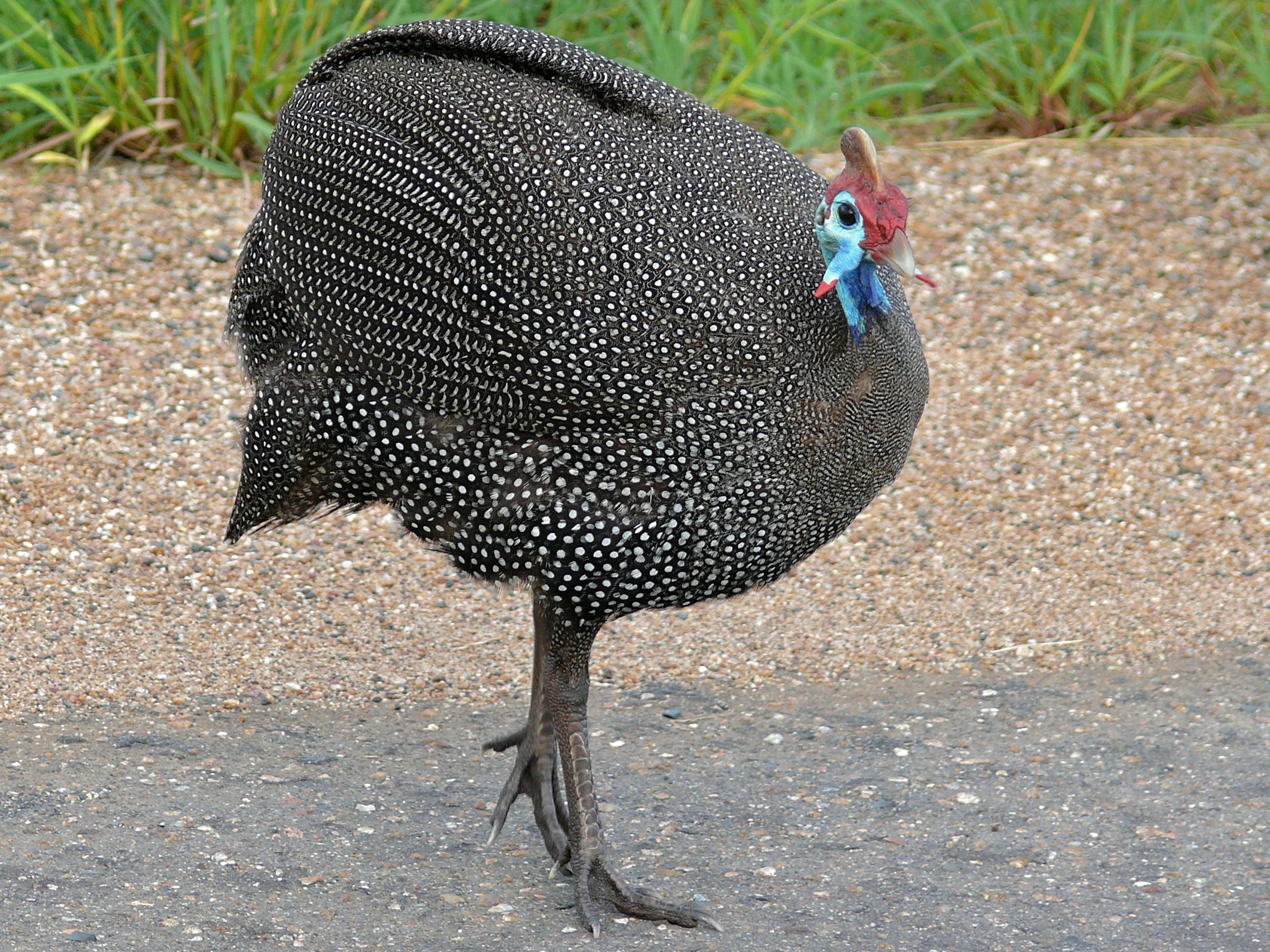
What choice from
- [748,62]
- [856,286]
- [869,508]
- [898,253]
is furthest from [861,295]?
[748,62]

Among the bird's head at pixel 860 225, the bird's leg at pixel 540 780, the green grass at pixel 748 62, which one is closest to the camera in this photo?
the bird's head at pixel 860 225

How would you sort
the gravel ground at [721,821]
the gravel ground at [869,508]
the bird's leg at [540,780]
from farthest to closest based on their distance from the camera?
the gravel ground at [869,508] < the bird's leg at [540,780] < the gravel ground at [721,821]

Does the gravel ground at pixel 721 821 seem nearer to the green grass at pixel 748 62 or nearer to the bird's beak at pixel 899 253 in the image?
the bird's beak at pixel 899 253

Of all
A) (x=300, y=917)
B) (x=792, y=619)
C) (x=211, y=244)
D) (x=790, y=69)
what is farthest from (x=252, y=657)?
(x=790, y=69)

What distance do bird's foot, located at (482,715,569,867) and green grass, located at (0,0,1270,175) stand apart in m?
3.11

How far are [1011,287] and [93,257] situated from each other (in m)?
3.37

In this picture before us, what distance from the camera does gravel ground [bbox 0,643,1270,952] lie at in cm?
317

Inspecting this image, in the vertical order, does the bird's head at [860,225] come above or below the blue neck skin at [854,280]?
above

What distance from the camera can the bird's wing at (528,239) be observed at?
2945 mm

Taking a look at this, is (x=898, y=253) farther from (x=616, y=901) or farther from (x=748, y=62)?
(x=748, y=62)

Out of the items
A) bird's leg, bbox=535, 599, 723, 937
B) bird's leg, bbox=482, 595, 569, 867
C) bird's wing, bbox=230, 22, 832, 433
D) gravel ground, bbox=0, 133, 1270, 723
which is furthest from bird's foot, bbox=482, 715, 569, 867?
bird's wing, bbox=230, 22, 832, 433

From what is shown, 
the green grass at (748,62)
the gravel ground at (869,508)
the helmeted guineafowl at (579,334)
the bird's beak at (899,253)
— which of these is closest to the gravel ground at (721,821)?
the gravel ground at (869,508)

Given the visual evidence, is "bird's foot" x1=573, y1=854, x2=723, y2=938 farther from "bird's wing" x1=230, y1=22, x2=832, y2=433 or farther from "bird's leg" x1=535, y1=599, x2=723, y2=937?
"bird's wing" x1=230, y1=22, x2=832, y2=433

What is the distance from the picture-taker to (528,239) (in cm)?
297
